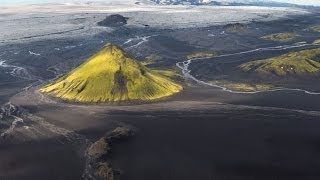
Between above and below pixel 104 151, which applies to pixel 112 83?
above

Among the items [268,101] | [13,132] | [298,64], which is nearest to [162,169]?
[13,132]

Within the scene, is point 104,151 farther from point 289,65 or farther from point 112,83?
point 289,65

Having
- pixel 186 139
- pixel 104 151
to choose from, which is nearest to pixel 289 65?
pixel 186 139

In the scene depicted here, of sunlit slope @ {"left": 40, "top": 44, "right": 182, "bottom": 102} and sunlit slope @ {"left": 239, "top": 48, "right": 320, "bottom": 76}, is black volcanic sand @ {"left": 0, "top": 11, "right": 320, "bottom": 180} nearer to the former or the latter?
sunlit slope @ {"left": 40, "top": 44, "right": 182, "bottom": 102}

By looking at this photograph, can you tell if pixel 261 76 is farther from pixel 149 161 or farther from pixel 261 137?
pixel 149 161

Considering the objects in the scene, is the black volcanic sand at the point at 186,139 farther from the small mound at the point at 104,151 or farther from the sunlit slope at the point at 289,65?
the sunlit slope at the point at 289,65

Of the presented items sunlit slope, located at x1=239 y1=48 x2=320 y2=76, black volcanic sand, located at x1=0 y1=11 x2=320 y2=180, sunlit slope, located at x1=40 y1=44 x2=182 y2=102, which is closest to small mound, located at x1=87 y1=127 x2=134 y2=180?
black volcanic sand, located at x1=0 y1=11 x2=320 y2=180
